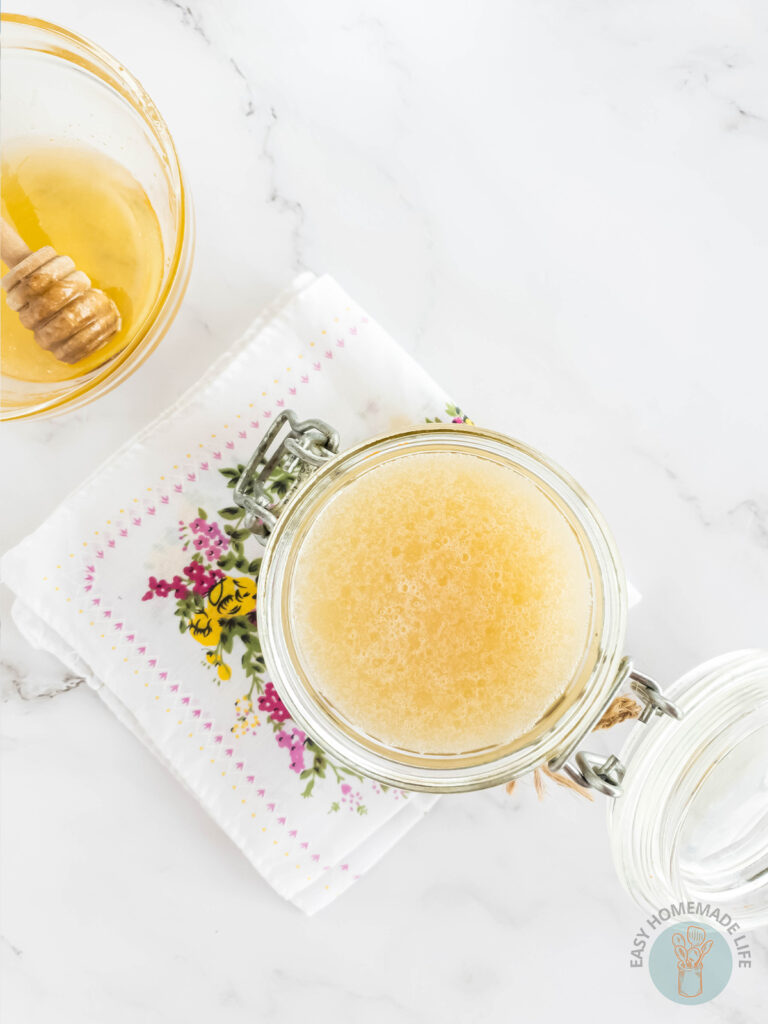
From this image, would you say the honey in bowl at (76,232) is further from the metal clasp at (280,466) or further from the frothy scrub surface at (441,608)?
the frothy scrub surface at (441,608)

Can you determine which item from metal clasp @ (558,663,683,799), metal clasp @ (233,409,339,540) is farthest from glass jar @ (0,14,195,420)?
metal clasp @ (558,663,683,799)

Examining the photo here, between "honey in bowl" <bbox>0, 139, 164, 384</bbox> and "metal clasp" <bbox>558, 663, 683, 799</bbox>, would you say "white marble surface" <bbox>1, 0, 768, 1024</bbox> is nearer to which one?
"honey in bowl" <bbox>0, 139, 164, 384</bbox>

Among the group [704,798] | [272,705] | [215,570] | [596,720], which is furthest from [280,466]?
[704,798]

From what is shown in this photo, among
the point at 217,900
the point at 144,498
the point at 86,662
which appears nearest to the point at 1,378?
the point at 144,498

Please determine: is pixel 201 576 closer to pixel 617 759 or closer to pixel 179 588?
pixel 179 588

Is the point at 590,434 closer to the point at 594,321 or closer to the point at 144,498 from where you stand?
the point at 594,321
